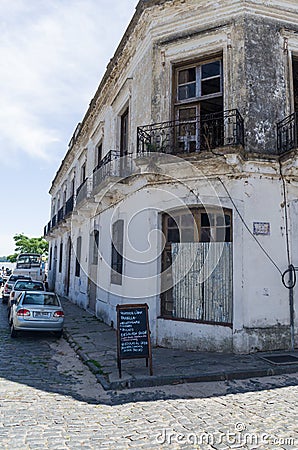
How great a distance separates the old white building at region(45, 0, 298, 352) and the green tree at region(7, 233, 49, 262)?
1640 inches

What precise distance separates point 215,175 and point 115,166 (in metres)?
4.02

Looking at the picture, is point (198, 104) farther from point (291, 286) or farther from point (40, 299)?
point (40, 299)

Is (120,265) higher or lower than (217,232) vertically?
lower

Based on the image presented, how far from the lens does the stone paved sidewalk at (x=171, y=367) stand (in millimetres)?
6266

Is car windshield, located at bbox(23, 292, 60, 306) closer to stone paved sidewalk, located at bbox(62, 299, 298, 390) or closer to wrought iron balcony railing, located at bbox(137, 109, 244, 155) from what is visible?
stone paved sidewalk, located at bbox(62, 299, 298, 390)

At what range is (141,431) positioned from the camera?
445 centimetres

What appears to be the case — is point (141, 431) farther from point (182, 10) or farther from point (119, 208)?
point (182, 10)

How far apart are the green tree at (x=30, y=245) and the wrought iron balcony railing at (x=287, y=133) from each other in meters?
43.8

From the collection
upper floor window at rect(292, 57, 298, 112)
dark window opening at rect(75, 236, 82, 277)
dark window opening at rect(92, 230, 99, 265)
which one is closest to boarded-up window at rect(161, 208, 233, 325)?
upper floor window at rect(292, 57, 298, 112)

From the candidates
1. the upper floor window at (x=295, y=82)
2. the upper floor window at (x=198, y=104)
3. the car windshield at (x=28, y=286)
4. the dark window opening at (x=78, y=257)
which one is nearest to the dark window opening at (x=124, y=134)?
the upper floor window at (x=198, y=104)

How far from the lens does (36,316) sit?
9.98 metres

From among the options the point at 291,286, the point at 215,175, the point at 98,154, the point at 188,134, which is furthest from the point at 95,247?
the point at 291,286

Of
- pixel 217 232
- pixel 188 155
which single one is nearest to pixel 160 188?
pixel 188 155

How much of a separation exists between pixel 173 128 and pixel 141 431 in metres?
6.75
